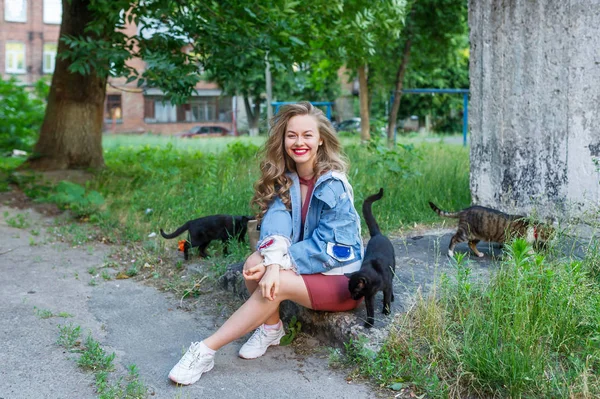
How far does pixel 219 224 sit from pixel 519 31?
3.47 meters

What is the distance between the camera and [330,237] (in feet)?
12.6

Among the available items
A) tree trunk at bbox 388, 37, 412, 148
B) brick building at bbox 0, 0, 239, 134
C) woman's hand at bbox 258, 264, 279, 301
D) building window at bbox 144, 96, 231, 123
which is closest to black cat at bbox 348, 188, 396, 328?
woman's hand at bbox 258, 264, 279, 301

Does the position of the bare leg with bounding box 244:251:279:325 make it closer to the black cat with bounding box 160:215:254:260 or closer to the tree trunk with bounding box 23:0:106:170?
the black cat with bounding box 160:215:254:260

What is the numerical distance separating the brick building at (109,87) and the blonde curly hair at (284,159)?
123 ft

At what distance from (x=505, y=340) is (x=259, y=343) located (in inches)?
58.5

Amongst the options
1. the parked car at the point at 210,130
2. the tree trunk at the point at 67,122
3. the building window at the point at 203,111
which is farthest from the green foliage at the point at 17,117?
the building window at the point at 203,111

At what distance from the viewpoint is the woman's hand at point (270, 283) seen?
3.56 meters

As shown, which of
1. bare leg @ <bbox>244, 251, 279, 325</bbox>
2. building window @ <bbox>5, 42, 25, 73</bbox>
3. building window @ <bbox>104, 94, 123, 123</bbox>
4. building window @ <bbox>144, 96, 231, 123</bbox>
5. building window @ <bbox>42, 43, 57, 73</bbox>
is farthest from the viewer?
building window @ <bbox>144, 96, 231, 123</bbox>

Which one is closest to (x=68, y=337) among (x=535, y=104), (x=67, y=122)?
(x=535, y=104)

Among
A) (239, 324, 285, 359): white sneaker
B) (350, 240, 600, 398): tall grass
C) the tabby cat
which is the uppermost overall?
the tabby cat

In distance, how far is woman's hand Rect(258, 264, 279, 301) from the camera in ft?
11.7

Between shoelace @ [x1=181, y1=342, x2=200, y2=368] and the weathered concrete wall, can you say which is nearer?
shoelace @ [x1=181, y1=342, x2=200, y2=368]

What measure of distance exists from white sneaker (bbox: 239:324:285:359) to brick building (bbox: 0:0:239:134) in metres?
37.7

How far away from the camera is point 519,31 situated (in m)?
6.20
